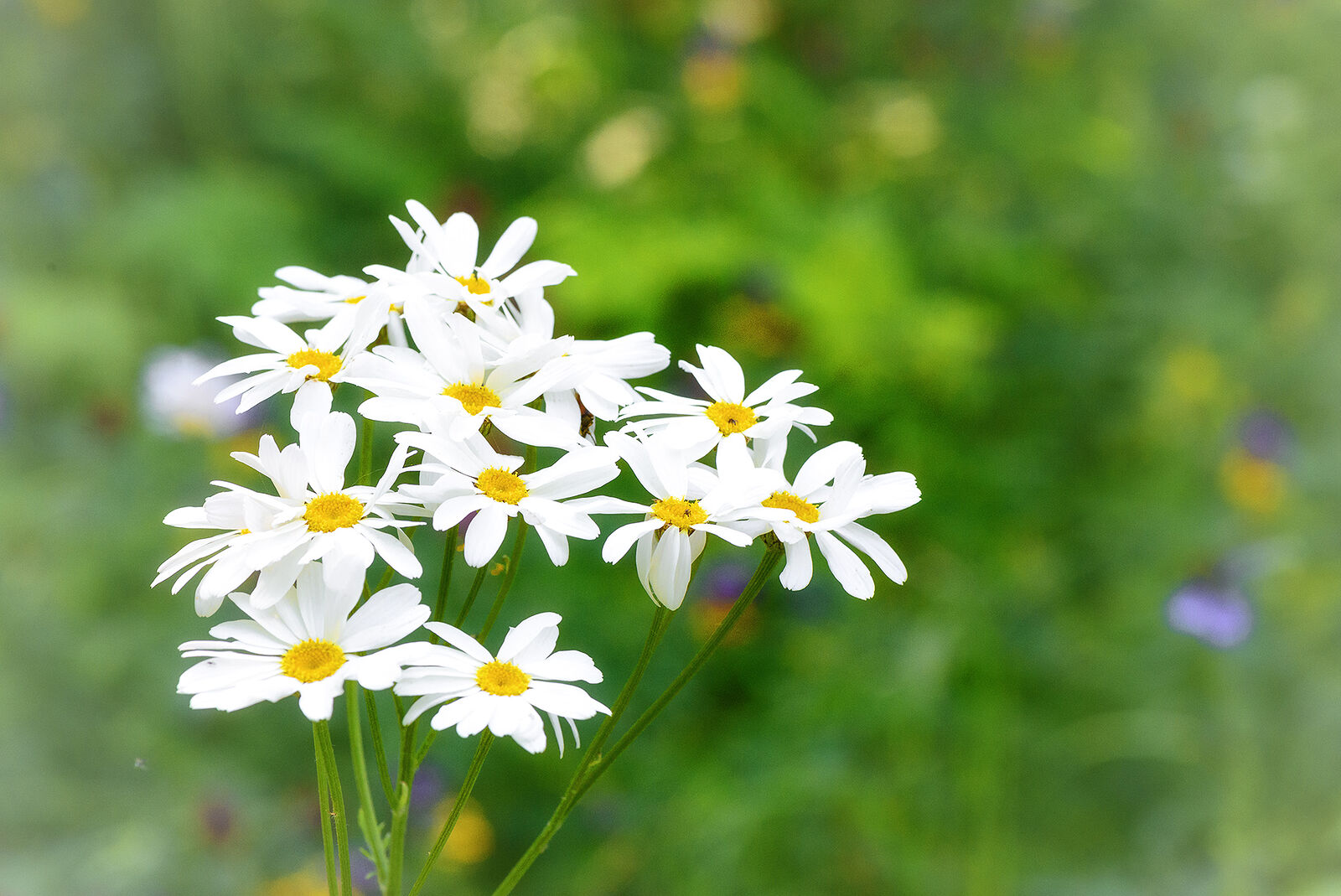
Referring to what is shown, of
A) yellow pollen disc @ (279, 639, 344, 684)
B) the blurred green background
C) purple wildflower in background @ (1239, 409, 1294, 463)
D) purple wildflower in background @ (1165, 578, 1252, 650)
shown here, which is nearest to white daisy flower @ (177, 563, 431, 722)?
yellow pollen disc @ (279, 639, 344, 684)

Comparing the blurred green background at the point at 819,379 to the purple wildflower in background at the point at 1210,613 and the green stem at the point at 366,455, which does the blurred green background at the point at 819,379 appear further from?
the green stem at the point at 366,455

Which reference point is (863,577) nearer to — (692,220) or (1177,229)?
(692,220)

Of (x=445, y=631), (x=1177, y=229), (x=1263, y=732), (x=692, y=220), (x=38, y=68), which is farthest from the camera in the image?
(x=38, y=68)

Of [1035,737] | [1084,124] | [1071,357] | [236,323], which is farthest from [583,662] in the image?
[1084,124]

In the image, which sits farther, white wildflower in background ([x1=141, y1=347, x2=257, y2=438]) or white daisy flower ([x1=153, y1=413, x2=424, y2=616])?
white wildflower in background ([x1=141, y1=347, x2=257, y2=438])

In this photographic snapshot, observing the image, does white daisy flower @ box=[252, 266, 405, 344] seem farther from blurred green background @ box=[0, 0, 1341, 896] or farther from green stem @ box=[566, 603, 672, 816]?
blurred green background @ box=[0, 0, 1341, 896]

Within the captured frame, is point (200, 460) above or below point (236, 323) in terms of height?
above

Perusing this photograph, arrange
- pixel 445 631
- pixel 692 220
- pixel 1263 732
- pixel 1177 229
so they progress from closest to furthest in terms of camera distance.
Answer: pixel 445 631 < pixel 1263 732 < pixel 692 220 < pixel 1177 229

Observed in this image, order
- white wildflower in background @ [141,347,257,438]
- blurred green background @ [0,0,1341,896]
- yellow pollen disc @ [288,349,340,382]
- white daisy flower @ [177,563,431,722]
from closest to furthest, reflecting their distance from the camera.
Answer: white daisy flower @ [177,563,431,722] < yellow pollen disc @ [288,349,340,382] < blurred green background @ [0,0,1341,896] < white wildflower in background @ [141,347,257,438]
